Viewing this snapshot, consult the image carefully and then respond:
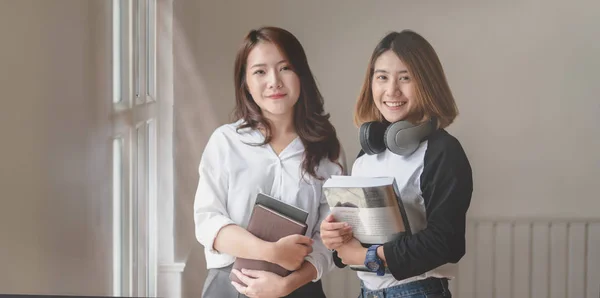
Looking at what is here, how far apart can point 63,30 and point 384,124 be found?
68 centimetres

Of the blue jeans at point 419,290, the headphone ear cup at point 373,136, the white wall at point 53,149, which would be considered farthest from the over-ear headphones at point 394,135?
the white wall at point 53,149

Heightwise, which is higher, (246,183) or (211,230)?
(246,183)

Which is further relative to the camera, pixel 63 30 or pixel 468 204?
pixel 468 204

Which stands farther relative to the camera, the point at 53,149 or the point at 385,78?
the point at 385,78

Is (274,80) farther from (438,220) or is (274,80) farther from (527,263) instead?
(527,263)

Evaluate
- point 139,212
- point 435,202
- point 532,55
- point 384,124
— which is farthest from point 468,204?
point 139,212

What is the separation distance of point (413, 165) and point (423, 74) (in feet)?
0.65

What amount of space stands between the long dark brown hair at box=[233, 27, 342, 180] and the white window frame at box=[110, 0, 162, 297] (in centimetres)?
18

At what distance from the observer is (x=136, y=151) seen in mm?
1470

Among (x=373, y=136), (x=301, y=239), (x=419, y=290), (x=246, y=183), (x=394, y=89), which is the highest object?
(x=394, y=89)

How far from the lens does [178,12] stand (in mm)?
1468

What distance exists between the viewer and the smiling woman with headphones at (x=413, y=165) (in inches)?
55.7

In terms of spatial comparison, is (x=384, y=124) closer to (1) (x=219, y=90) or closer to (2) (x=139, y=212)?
(1) (x=219, y=90)

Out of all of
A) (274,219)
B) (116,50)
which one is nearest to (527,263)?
(274,219)
